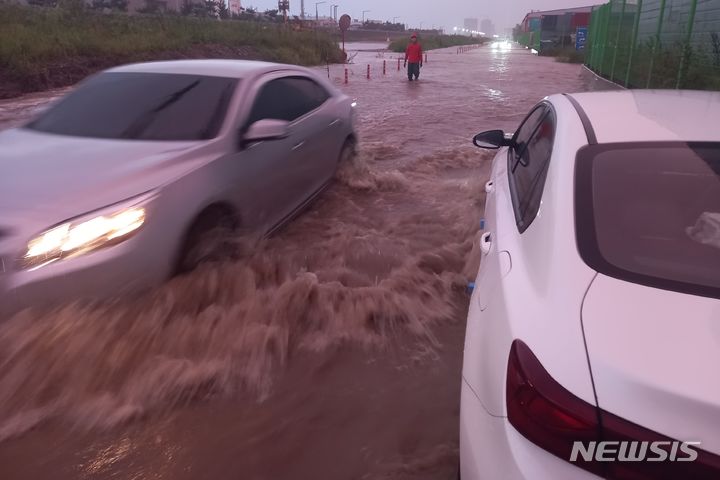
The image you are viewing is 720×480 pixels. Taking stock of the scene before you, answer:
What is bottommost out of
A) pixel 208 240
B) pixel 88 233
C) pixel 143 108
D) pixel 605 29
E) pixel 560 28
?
pixel 208 240

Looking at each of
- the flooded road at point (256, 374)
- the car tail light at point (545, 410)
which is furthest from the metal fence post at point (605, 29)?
the car tail light at point (545, 410)

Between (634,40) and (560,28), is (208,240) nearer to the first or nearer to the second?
(634,40)

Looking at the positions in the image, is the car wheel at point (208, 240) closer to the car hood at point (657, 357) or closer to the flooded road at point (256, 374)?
the flooded road at point (256, 374)

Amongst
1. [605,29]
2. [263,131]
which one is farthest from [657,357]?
[605,29]

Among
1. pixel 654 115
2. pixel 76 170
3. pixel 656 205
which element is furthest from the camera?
pixel 76 170

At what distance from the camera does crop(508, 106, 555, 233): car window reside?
90.0 inches

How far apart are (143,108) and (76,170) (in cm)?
115

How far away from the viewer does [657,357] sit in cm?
131

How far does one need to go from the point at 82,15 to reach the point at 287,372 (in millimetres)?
30068

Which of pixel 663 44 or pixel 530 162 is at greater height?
pixel 663 44

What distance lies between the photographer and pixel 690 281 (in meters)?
1.62

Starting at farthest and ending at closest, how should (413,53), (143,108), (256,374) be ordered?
(413,53) → (143,108) → (256,374)

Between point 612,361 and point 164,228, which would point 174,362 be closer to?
point 164,228

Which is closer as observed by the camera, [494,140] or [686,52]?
[494,140]
